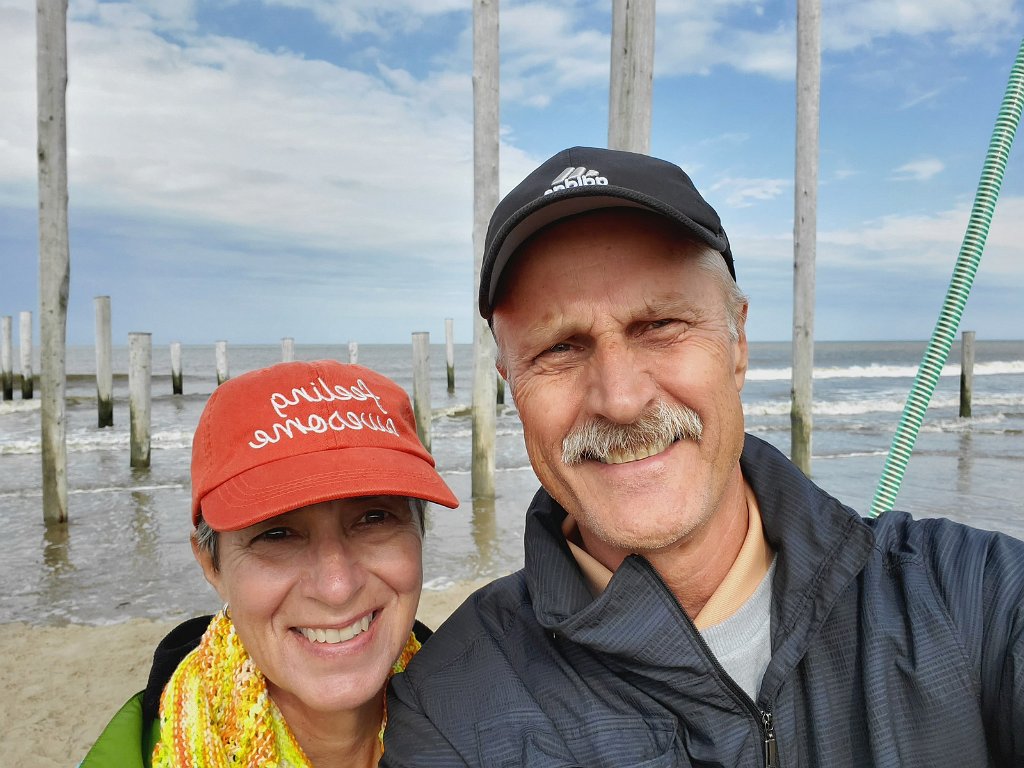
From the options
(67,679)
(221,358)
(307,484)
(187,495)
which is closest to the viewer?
(307,484)

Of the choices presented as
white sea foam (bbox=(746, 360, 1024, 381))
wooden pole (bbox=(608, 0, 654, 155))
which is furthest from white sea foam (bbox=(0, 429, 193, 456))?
white sea foam (bbox=(746, 360, 1024, 381))

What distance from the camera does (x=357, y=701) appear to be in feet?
5.48

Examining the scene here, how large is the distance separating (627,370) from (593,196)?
0.34m

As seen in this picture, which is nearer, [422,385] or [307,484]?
[307,484]

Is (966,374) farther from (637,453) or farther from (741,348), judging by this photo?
(637,453)

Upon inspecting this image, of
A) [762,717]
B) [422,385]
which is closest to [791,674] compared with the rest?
[762,717]

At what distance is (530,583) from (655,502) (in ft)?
1.00

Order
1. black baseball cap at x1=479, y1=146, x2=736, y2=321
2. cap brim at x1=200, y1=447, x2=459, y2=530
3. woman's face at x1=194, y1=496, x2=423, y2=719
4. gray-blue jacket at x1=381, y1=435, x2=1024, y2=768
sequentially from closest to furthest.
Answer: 1. gray-blue jacket at x1=381, y1=435, x2=1024, y2=768
2. black baseball cap at x1=479, y1=146, x2=736, y2=321
3. cap brim at x1=200, y1=447, x2=459, y2=530
4. woman's face at x1=194, y1=496, x2=423, y2=719

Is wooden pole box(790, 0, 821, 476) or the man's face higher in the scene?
wooden pole box(790, 0, 821, 476)

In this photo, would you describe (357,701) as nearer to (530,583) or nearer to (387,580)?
(387,580)

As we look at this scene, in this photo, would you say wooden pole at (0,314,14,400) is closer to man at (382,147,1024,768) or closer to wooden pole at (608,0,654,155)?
wooden pole at (608,0,654,155)

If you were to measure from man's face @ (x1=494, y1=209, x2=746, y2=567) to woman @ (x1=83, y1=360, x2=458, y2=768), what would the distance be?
382 mm

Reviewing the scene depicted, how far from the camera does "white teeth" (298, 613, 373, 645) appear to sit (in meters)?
1.68

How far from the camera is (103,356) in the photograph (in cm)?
1594
